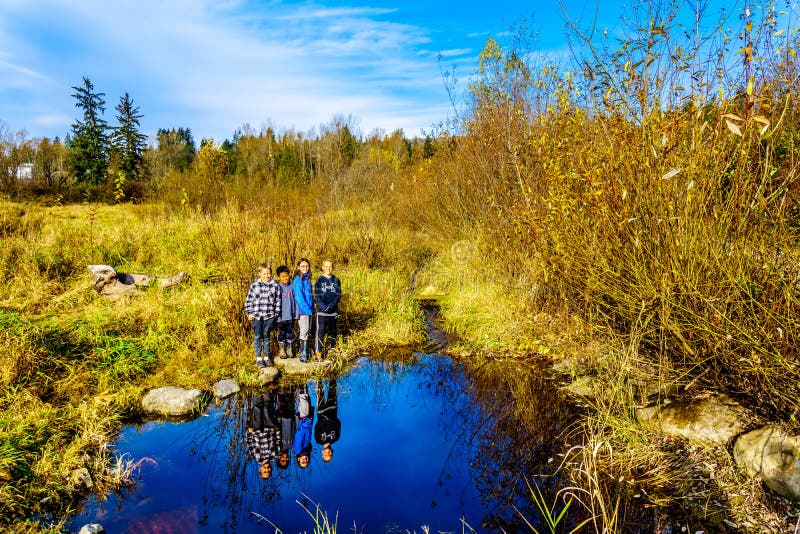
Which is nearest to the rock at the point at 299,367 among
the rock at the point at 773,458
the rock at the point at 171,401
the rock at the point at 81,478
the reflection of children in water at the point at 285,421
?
the reflection of children in water at the point at 285,421

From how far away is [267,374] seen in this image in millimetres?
6164

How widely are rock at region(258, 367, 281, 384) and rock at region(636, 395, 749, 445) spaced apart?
4156 millimetres

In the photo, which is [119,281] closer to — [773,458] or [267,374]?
[267,374]

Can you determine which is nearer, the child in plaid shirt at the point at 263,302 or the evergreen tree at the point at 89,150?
the child in plaid shirt at the point at 263,302

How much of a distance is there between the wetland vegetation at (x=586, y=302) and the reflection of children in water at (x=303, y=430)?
0.86m

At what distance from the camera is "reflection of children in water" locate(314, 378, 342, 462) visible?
15.8ft

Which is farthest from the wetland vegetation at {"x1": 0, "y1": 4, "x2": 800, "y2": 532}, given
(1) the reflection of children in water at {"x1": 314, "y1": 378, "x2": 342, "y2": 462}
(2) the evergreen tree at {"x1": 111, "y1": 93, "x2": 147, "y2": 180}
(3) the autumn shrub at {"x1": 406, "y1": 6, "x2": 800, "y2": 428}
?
(2) the evergreen tree at {"x1": 111, "y1": 93, "x2": 147, "y2": 180}

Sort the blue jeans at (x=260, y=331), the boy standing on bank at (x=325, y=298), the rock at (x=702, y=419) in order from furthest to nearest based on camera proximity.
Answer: the boy standing on bank at (x=325, y=298), the blue jeans at (x=260, y=331), the rock at (x=702, y=419)

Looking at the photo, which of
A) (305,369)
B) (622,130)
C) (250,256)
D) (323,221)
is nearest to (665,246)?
(622,130)

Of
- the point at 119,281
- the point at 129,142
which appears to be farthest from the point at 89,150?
the point at 119,281

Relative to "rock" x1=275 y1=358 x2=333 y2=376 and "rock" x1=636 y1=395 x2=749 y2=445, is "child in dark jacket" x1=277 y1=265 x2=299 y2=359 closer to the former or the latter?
"rock" x1=275 y1=358 x2=333 y2=376

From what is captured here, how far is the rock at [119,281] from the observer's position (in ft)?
26.7

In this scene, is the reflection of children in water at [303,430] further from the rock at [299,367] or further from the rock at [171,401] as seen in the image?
the rock at [171,401]

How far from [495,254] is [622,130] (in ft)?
17.5
